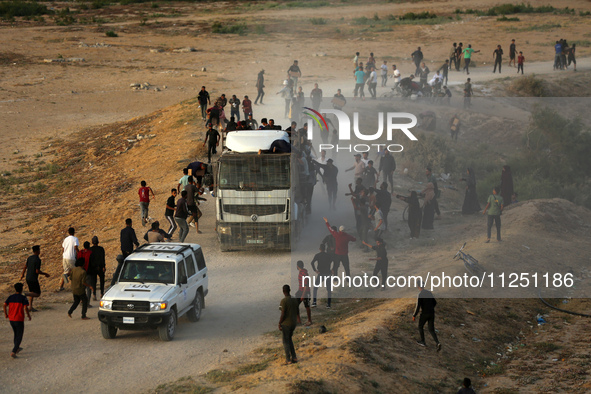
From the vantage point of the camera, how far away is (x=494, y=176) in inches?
1341

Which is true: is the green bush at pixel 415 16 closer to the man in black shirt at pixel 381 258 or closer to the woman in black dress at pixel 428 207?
the woman in black dress at pixel 428 207

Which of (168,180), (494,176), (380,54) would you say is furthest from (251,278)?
(380,54)

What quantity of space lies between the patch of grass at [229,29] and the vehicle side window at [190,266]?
177 feet

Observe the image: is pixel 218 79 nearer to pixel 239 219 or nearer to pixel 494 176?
pixel 494 176

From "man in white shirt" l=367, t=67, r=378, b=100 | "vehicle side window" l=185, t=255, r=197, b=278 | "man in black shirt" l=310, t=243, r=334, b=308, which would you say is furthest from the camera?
"man in white shirt" l=367, t=67, r=378, b=100

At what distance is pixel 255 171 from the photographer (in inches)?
785

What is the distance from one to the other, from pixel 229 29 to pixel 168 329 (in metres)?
57.7

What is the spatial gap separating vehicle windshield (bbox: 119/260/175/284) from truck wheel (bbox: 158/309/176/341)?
0.76 metres

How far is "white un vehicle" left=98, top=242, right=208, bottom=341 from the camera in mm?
14281

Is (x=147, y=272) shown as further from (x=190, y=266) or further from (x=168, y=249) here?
(x=190, y=266)

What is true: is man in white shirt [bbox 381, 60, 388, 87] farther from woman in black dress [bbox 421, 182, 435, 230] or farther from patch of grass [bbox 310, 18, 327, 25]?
patch of grass [bbox 310, 18, 327, 25]

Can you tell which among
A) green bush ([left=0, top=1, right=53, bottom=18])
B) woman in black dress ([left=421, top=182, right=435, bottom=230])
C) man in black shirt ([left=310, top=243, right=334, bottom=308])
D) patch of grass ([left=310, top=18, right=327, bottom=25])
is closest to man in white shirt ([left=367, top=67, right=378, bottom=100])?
woman in black dress ([left=421, top=182, right=435, bottom=230])

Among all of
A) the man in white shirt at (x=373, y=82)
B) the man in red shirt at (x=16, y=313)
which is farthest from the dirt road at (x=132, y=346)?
the man in white shirt at (x=373, y=82)

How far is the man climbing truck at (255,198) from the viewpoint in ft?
65.1
